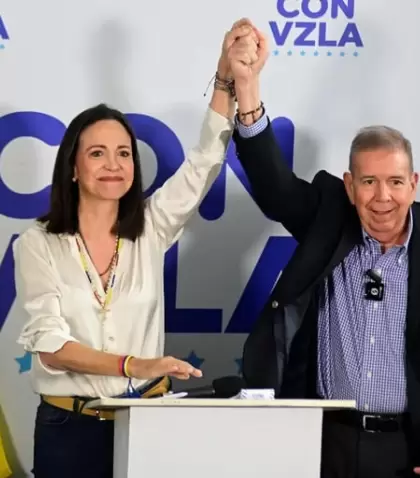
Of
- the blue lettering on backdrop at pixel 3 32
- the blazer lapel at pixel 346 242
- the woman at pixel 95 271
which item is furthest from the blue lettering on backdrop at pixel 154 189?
the blazer lapel at pixel 346 242

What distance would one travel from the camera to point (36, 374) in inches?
80.3

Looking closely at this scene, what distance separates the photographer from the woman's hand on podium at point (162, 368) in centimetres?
164

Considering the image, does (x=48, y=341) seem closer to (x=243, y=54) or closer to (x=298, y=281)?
(x=298, y=281)

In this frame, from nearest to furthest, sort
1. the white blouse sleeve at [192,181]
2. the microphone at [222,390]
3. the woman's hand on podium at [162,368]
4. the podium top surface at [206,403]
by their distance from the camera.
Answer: the podium top surface at [206,403], the woman's hand on podium at [162,368], the microphone at [222,390], the white blouse sleeve at [192,181]

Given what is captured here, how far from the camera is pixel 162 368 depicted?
1.68m

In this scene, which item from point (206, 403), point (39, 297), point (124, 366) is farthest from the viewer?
point (39, 297)

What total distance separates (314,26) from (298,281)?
908mm

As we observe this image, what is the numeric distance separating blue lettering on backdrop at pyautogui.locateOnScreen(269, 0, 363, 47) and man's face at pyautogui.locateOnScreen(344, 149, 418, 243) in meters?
0.62

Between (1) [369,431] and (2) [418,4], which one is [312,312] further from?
(2) [418,4]

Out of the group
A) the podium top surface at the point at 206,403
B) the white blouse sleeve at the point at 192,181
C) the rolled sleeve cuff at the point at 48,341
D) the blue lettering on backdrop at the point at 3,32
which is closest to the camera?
the podium top surface at the point at 206,403

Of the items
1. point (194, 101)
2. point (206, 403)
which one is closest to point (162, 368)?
point (206, 403)

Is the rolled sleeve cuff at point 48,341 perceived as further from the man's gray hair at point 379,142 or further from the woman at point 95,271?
the man's gray hair at point 379,142

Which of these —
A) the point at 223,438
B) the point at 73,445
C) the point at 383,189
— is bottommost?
the point at 73,445

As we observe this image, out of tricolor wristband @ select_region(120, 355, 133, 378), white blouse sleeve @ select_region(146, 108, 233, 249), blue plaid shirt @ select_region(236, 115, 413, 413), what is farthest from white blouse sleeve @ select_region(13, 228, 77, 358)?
blue plaid shirt @ select_region(236, 115, 413, 413)
